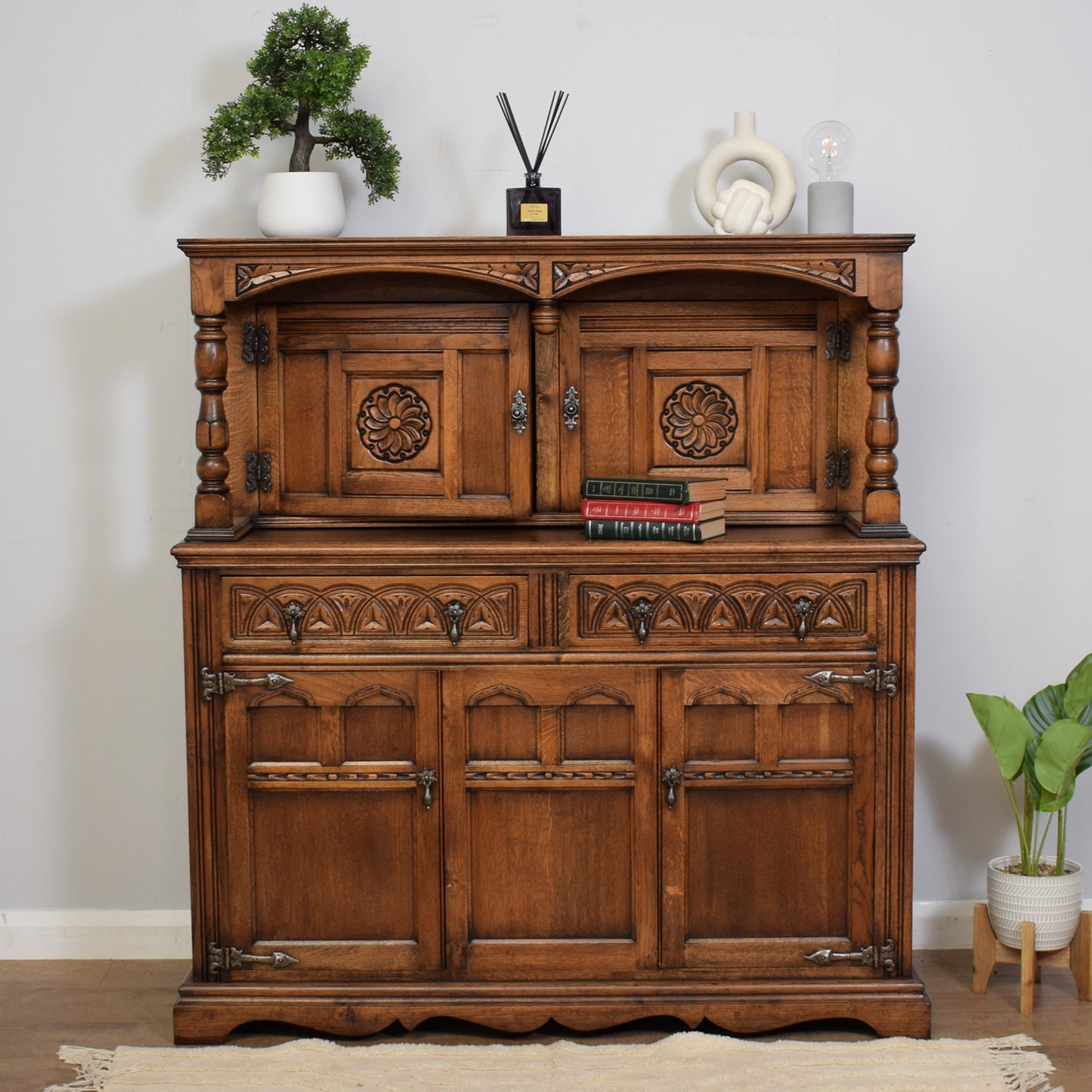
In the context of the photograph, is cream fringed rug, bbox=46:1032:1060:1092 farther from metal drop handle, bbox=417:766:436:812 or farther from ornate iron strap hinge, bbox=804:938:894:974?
metal drop handle, bbox=417:766:436:812

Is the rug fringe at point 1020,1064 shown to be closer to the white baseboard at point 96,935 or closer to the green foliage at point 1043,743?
the green foliage at point 1043,743

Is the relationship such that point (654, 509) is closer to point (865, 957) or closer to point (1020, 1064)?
point (865, 957)

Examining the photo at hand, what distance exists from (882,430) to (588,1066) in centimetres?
160

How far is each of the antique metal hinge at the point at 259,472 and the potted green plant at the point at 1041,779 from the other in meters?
1.84

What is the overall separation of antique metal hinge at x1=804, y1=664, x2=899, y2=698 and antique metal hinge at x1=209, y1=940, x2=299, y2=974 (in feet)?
4.55

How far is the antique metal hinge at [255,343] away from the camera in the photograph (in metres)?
3.40

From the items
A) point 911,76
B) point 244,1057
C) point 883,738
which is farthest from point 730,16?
point 244,1057

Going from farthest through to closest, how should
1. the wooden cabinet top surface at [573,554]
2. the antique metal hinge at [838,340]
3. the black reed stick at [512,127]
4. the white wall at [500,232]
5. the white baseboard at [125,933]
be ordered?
the white baseboard at [125,933] → the white wall at [500,232] → the antique metal hinge at [838,340] → the black reed stick at [512,127] → the wooden cabinet top surface at [573,554]

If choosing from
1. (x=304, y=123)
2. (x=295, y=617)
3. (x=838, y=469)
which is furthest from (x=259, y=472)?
(x=838, y=469)

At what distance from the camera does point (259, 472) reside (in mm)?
3449

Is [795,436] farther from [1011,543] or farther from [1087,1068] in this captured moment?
[1087,1068]

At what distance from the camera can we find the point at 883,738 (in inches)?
124

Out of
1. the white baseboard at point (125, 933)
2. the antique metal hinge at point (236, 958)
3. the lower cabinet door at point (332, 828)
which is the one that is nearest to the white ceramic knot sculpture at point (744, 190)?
the lower cabinet door at point (332, 828)

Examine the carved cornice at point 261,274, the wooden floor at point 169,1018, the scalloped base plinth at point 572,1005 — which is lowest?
the wooden floor at point 169,1018
